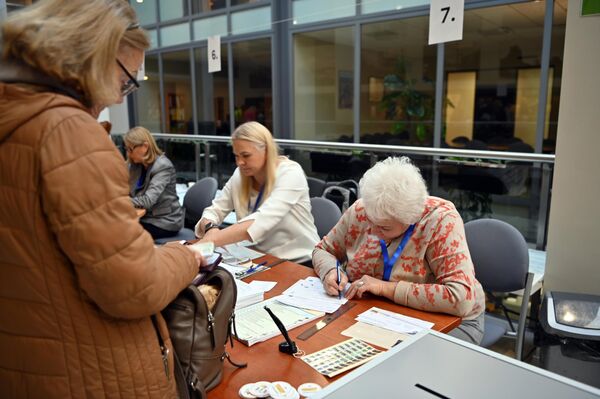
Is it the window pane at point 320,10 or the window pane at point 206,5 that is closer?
the window pane at point 320,10

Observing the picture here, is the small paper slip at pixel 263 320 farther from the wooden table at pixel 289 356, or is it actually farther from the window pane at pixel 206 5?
the window pane at pixel 206 5

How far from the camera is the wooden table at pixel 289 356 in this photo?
125 cm

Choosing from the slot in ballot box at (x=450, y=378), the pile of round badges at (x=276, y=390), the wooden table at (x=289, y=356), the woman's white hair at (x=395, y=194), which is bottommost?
the wooden table at (x=289, y=356)

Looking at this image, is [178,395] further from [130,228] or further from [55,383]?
[130,228]

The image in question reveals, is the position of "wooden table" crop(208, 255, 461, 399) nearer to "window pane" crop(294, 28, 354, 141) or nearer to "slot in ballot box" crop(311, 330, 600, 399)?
"slot in ballot box" crop(311, 330, 600, 399)

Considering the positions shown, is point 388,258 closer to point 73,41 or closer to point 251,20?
point 73,41

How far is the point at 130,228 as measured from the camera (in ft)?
2.86

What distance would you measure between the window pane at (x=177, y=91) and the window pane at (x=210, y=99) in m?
0.24

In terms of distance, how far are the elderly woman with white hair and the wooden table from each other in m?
0.04

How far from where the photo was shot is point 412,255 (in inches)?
73.4

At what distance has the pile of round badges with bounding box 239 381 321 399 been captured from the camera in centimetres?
116

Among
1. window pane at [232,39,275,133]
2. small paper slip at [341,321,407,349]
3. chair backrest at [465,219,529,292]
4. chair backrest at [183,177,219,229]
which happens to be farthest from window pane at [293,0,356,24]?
small paper slip at [341,321,407,349]

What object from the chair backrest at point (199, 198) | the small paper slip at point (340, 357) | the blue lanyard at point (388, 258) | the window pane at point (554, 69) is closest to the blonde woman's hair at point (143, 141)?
the chair backrest at point (199, 198)

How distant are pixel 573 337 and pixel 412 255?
90 cm
